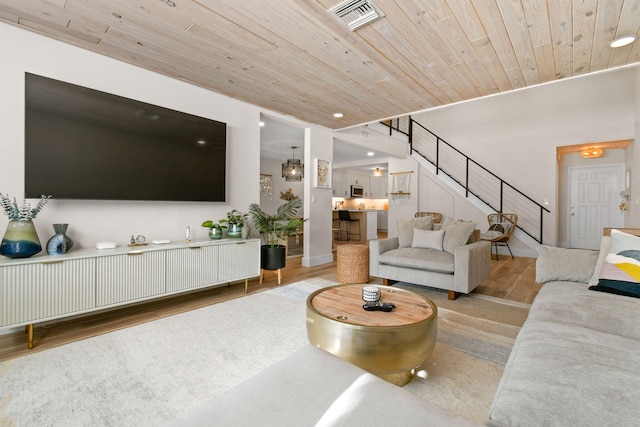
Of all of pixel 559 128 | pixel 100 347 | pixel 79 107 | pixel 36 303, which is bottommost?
pixel 100 347

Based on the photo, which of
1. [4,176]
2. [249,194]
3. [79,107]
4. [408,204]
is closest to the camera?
[4,176]

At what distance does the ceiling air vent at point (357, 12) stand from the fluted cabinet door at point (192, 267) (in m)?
2.59

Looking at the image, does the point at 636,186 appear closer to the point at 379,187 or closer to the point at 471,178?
the point at 471,178

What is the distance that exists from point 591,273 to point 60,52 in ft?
16.1

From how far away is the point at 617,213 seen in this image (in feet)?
21.2

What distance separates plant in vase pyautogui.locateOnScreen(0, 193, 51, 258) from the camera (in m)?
2.22

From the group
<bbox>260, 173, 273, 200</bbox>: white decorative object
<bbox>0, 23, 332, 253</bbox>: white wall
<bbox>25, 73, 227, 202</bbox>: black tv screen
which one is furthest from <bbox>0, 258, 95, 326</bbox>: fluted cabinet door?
<bbox>260, 173, 273, 200</bbox>: white decorative object

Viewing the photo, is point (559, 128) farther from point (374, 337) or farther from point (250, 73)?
point (374, 337)

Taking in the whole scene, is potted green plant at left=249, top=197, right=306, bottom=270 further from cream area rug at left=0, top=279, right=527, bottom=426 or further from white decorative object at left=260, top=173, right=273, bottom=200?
white decorative object at left=260, top=173, right=273, bottom=200

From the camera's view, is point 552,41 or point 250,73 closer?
point 552,41

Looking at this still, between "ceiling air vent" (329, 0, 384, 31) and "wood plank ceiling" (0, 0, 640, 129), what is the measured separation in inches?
2.2

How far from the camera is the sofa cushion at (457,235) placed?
145 inches

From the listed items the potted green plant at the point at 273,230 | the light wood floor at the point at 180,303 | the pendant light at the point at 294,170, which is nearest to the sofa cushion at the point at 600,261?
the light wood floor at the point at 180,303

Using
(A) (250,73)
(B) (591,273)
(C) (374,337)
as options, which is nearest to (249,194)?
(A) (250,73)
